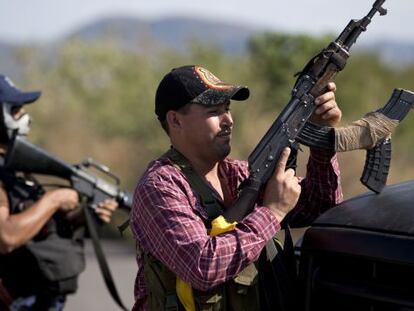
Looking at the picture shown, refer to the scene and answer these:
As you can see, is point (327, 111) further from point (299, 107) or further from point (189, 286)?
point (189, 286)

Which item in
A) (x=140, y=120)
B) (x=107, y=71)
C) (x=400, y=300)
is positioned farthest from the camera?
(x=107, y=71)

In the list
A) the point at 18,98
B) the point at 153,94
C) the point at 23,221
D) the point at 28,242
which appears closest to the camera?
the point at 23,221

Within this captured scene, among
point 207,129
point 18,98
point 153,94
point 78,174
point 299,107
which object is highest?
point 299,107

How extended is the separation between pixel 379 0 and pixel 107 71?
97.4ft

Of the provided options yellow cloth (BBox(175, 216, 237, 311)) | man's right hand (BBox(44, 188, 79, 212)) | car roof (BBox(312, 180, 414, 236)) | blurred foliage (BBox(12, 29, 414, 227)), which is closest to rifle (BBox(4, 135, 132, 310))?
man's right hand (BBox(44, 188, 79, 212))

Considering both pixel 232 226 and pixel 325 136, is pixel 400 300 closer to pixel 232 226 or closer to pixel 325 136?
pixel 232 226

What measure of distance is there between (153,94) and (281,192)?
61.9ft

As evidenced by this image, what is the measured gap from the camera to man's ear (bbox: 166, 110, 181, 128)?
3498 mm

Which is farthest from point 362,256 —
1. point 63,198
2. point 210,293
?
point 63,198

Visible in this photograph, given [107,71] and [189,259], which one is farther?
[107,71]

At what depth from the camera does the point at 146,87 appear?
24141 millimetres

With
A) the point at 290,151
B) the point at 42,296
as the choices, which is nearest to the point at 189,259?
the point at 290,151

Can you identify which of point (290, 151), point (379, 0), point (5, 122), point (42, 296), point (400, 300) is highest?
point (379, 0)

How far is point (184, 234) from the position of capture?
3.18 metres
